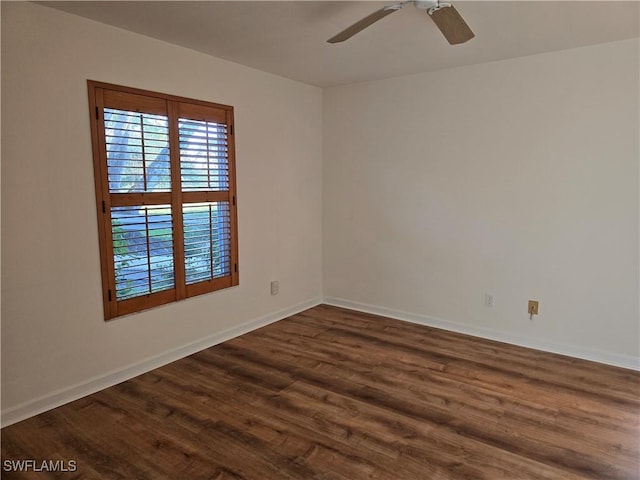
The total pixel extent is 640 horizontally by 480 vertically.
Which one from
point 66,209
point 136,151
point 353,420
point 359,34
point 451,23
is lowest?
point 353,420

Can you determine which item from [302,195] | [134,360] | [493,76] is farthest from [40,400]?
[493,76]

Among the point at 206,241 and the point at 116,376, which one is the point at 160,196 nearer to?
the point at 206,241

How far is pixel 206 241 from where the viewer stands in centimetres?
337

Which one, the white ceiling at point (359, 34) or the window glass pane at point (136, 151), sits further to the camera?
the window glass pane at point (136, 151)

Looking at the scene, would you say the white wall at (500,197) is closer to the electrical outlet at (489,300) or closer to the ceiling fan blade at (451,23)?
the electrical outlet at (489,300)

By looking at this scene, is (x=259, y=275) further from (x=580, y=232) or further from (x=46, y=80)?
(x=580, y=232)

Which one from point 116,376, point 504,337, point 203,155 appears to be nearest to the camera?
point 116,376

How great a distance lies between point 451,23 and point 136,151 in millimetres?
2091

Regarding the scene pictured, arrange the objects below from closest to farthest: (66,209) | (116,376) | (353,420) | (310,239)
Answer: (353,420) < (66,209) < (116,376) < (310,239)

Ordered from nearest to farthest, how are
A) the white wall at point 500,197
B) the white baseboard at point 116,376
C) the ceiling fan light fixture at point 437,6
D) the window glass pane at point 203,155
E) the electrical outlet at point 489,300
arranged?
1. the ceiling fan light fixture at point 437,6
2. the white baseboard at point 116,376
3. the white wall at point 500,197
4. the window glass pane at point 203,155
5. the electrical outlet at point 489,300

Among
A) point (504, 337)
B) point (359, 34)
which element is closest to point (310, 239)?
point (504, 337)

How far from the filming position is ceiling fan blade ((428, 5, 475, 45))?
1.99 m

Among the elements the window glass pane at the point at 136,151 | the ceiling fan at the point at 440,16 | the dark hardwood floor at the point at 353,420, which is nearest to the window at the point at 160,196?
the window glass pane at the point at 136,151

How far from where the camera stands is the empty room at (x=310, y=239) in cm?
224
